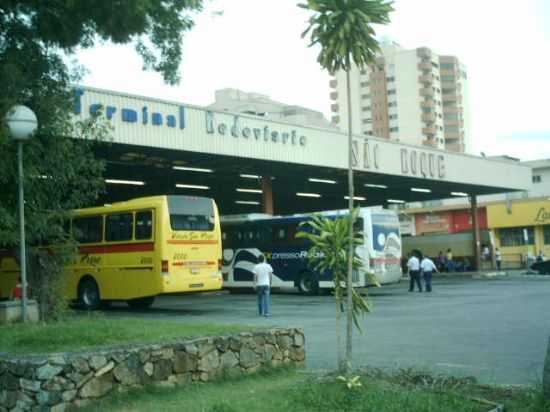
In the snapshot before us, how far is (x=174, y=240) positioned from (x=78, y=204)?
17.5ft

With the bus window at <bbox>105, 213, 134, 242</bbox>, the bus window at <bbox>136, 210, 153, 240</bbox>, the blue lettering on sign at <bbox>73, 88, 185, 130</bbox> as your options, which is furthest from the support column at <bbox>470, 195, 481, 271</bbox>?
the bus window at <bbox>136, 210, 153, 240</bbox>

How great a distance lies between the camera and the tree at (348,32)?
7.87 meters

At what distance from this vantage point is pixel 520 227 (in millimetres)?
63000

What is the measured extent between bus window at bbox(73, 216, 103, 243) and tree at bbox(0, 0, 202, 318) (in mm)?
5522

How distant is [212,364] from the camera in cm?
913

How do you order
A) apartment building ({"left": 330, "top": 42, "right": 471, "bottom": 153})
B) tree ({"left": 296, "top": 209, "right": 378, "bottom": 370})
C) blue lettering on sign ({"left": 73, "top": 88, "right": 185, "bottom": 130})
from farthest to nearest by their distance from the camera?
1. apartment building ({"left": 330, "top": 42, "right": 471, "bottom": 153})
2. blue lettering on sign ({"left": 73, "top": 88, "right": 185, "bottom": 130})
3. tree ({"left": 296, "top": 209, "right": 378, "bottom": 370})

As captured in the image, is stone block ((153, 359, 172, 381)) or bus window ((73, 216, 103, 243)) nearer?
stone block ((153, 359, 172, 381))

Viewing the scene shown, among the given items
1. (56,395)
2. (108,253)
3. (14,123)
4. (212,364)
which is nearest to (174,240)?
(108,253)

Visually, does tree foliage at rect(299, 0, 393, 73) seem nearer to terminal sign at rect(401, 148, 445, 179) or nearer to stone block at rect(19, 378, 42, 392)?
stone block at rect(19, 378, 42, 392)

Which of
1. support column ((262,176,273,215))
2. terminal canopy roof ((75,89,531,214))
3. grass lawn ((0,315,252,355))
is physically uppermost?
terminal canopy roof ((75,89,531,214))

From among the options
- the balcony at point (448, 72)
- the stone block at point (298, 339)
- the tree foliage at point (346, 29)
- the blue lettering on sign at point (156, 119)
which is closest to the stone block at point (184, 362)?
the stone block at point (298, 339)

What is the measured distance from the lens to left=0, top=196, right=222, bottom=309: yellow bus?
21.5m

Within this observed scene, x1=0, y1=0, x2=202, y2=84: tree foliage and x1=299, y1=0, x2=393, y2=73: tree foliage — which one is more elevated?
x1=0, y1=0, x2=202, y2=84: tree foliage

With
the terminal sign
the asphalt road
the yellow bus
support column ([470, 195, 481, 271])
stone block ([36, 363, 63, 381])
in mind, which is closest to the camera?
stone block ([36, 363, 63, 381])
